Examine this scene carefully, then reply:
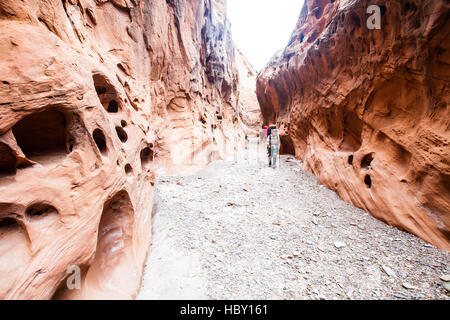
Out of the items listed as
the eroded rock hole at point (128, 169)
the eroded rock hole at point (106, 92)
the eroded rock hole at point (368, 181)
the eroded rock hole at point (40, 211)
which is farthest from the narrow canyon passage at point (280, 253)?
the eroded rock hole at point (106, 92)

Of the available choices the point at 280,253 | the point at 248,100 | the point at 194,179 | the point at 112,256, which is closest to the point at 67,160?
the point at 112,256

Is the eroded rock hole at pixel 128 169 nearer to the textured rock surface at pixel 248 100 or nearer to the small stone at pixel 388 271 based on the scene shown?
the small stone at pixel 388 271

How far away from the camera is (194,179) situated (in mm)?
5691

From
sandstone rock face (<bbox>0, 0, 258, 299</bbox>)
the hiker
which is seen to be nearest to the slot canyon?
sandstone rock face (<bbox>0, 0, 258, 299</bbox>)

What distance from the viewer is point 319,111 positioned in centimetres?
634

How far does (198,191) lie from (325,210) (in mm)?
3211

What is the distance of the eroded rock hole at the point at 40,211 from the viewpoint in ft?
5.14

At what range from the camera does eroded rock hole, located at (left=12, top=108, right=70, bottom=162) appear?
6.42ft

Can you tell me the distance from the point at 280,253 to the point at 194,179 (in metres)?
3.58

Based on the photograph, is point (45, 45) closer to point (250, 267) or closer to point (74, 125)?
point (74, 125)

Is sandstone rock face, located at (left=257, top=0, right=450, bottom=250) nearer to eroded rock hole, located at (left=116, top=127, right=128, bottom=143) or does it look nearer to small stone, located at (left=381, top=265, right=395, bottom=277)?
small stone, located at (left=381, top=265, right=395, bottom=277)

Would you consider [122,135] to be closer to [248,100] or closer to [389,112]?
[389,112]

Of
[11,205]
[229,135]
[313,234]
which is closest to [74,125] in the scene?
[11,205]

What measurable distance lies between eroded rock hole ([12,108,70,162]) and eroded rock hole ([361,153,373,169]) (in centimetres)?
570
